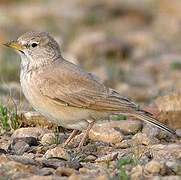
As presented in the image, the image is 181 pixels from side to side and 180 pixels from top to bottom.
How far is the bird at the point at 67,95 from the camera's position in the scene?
7.43m

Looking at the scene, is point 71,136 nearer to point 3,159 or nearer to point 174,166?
point 3,159

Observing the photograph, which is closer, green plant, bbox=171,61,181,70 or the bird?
the bird

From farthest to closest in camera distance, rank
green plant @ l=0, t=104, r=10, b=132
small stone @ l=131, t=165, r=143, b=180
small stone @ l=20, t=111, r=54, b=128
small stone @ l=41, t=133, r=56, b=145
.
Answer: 1. small stone @ l=20, t=111, r=54, b=128
2. green plant @ l=0, t=104, r=10, b=132
3. small stone @ l=41, t=133, r=56, b=145
4. small stone @ l=131, t=165, r=143, b=180

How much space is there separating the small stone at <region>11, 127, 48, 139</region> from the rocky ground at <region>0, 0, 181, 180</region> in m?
0.01

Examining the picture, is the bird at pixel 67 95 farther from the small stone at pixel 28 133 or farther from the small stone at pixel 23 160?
the small stone at pixel 23 160

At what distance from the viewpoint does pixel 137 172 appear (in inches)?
241

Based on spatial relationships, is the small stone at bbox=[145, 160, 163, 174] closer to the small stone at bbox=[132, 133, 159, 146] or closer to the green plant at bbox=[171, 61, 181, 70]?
the small stone at bbox=[132, 133, 159, 146]

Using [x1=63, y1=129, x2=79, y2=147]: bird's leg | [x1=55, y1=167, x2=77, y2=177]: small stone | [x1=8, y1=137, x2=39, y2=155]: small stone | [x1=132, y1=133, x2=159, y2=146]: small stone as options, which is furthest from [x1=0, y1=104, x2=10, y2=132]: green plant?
[x1=55, y1=167, x2=77, y2=177]: small stone

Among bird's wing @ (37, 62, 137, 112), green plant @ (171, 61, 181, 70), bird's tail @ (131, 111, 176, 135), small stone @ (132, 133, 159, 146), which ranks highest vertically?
green plant @ (171, 61, 181, 70)

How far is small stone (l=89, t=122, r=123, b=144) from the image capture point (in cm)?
770

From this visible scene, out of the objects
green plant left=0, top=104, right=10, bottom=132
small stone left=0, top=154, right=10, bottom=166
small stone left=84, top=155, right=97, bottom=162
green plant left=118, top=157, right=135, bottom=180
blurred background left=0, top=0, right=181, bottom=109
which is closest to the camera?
green plant left=118, top=157, right=135, bottom=180

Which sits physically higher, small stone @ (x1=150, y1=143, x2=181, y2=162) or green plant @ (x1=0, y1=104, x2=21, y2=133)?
green plant @ (x1=0, y1=104, x2=21, y2=133)

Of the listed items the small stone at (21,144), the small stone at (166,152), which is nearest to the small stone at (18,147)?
the small stone at (21,144)

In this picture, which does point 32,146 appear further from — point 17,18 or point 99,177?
point 17,18
